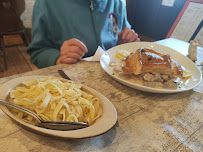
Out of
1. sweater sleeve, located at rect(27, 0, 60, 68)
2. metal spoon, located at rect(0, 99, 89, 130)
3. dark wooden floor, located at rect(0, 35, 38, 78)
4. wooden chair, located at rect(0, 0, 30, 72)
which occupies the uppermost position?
metal spoon, located at rect(0, 99, 89, 130)

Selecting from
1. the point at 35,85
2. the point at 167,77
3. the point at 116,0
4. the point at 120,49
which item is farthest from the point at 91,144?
the point at 116,0

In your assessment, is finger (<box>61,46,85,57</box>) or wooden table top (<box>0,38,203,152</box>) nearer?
wooden table top (<box>0,38,203,152</box>)

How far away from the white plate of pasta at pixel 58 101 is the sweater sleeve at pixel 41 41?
1.72ft

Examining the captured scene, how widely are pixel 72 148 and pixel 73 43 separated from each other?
693mm

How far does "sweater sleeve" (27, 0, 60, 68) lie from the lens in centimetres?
113

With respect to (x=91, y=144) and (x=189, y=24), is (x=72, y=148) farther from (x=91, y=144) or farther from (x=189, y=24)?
(x=189, y=24)

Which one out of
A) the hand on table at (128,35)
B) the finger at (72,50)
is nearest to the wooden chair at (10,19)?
the finger at (72,50)

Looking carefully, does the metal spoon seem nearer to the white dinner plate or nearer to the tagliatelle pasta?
the tagliatelle pasta

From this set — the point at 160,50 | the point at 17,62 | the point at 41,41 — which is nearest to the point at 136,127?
the point at 160,50

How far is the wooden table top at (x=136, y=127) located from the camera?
485mm

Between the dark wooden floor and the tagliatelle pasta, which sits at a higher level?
the tagliatelle pasta

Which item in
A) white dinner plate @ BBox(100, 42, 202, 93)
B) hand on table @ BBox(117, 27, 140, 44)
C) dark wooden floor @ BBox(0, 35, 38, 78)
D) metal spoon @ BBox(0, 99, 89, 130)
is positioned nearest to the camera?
metal spoon @ BBox(0, 99, 89, 130)

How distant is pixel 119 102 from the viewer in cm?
71

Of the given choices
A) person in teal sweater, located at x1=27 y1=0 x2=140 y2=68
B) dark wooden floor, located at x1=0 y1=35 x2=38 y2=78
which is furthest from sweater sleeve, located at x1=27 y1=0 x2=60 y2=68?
dark wooden floor, located at x1=0 y1=35 x2=38 y2=78
